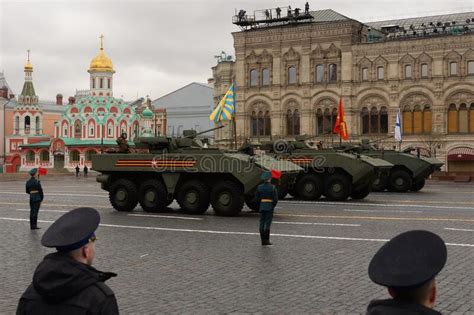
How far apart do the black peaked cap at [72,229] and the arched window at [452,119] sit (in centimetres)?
4740

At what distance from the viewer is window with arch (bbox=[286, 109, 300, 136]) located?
2104 inches

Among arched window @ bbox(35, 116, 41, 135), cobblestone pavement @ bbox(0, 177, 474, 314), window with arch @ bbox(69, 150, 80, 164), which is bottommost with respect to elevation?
cobblestone pavement @ bbox(0, 177, 474, 314)

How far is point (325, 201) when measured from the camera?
23.1m

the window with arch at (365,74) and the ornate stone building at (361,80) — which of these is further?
the window with arch at (365,74)

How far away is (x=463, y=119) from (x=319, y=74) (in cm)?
1152

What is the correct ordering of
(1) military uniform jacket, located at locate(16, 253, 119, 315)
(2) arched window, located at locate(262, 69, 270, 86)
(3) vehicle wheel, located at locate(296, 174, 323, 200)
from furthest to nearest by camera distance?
(2) arched window, located at locate(262, 69, 270, 86)
(3) vehicle wheel, located at locate(296, 174, 323, 200)
(1) military uniform jacket, located at locate(16, 253, 119, 315)

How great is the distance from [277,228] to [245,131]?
1597 inches

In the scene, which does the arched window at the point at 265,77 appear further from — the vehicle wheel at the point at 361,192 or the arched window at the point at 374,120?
the vehicle wheel at the point at 361,192

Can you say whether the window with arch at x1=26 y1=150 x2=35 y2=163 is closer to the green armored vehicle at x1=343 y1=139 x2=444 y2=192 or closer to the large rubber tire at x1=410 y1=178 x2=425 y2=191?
the green armored vehicle at x1=343 y1=139 x2=444 y2=192

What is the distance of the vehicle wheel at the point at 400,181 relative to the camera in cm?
2886

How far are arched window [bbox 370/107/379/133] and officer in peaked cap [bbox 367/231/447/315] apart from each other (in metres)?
48.7

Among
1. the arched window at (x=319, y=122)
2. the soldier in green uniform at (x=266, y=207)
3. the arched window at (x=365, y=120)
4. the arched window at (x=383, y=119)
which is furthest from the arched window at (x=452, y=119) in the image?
the soldier in green uniform at (x=266, y=207)

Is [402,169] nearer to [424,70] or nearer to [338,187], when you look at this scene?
[338,187]

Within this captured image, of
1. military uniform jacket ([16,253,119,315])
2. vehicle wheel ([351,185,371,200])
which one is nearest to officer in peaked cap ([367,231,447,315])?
military uniform jacket ([16,253,119,315])
